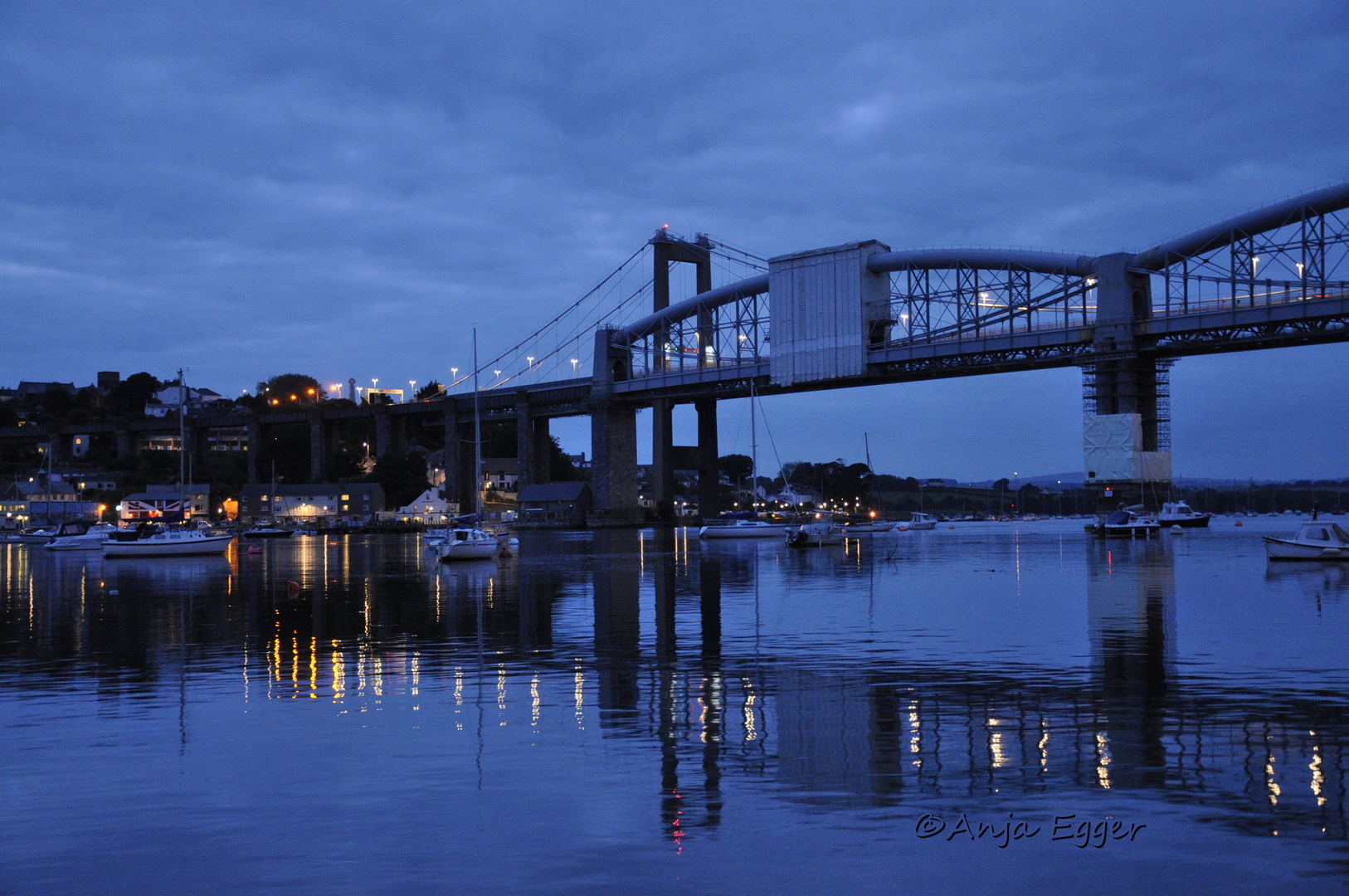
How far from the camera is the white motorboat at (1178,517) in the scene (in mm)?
87000

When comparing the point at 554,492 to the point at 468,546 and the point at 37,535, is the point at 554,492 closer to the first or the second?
the point at 37,535

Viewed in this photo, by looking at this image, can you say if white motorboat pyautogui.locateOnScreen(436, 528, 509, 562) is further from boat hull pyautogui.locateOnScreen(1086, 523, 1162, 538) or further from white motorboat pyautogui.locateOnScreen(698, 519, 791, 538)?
boat hull pyautogui.locateOnScreen(1086, 523, 1162, 538)

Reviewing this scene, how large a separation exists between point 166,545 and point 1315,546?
58.7 meters

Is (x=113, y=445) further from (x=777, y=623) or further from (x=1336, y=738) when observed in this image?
(x=1336, y=738)

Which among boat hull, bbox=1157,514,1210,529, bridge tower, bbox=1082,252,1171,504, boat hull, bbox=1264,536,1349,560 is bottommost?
boat hull, bbox=1157,514,1210,529

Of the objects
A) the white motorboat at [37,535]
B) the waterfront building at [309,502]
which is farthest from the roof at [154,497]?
the white motorboat at [37,535]

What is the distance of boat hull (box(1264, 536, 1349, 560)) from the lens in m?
42.6

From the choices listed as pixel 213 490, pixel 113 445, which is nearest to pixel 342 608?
pixel 213 490

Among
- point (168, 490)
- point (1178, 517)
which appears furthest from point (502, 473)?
point (1178, 517)

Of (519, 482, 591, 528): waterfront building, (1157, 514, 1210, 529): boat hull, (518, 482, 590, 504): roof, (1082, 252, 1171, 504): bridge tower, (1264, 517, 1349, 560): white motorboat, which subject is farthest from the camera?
(518, 482, 590, 504): roof

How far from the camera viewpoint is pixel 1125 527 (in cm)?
7569

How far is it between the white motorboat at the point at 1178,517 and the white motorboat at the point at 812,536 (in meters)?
28.5

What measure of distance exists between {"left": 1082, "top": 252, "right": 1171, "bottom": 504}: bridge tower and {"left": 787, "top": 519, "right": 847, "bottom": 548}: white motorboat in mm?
21950

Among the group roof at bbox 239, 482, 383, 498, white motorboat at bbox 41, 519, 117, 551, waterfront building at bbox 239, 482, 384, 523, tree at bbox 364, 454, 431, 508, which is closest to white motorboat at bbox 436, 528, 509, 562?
white motorboat at bbox 41, 519, 117, 551
